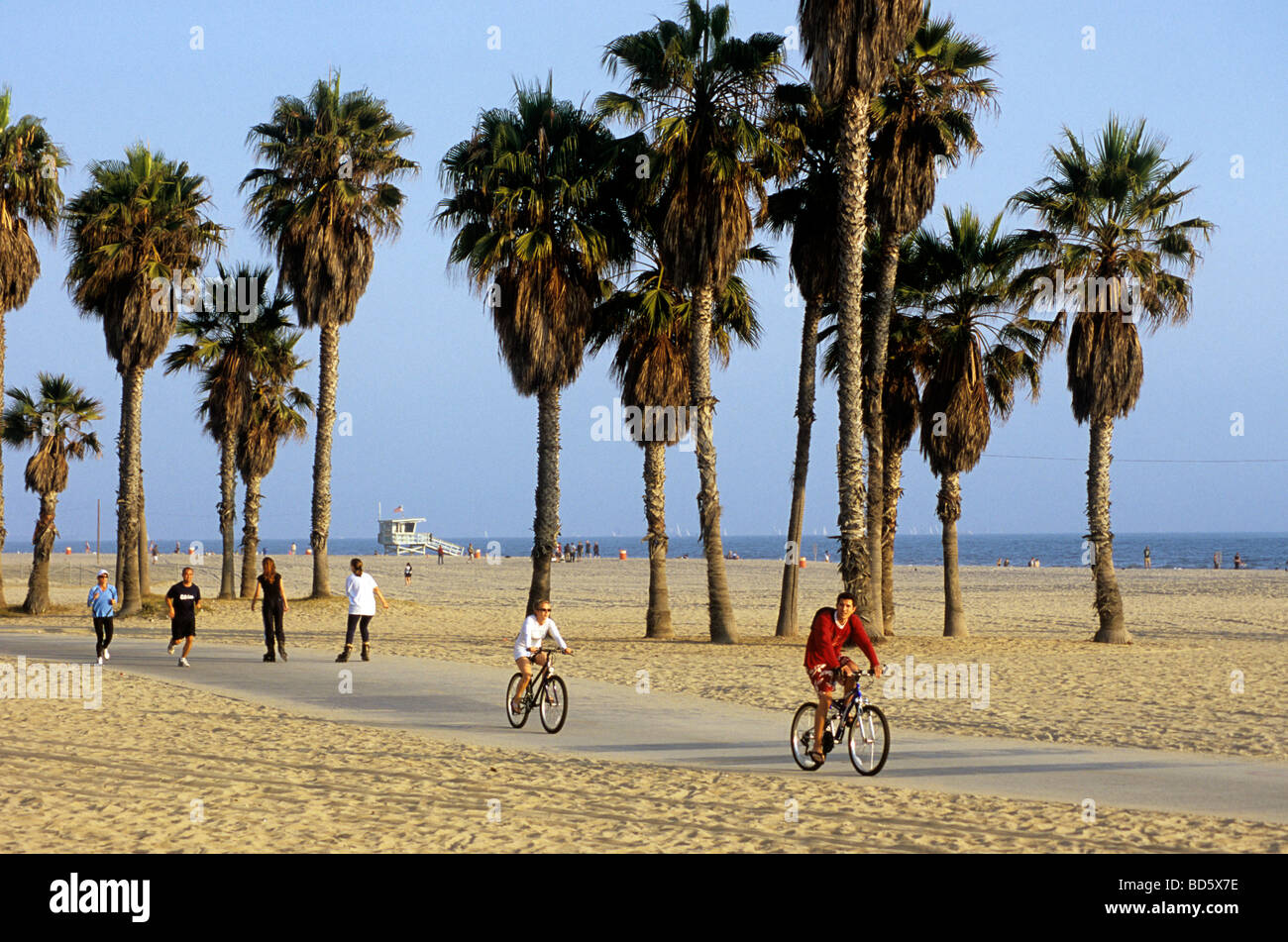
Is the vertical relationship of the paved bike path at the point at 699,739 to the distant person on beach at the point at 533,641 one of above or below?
below

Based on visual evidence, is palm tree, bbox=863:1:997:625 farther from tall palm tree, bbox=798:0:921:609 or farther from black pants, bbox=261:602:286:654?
black pants, bbox=261:602:286:654

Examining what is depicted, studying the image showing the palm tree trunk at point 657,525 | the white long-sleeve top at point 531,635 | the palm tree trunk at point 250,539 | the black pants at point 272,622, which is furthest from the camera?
the palm tree trunk at point 250,539

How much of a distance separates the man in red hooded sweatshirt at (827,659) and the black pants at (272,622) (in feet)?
43.9

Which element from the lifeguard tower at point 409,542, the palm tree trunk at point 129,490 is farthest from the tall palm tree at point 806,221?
the lifeguard tower at point 409,542

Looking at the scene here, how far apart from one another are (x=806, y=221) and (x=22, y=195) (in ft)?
72.8

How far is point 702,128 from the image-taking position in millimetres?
25156

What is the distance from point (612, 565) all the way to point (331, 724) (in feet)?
259

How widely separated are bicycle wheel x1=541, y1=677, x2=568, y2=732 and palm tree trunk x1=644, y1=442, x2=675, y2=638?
13.4 m

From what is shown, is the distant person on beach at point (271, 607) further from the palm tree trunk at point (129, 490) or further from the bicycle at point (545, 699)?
the palm tree trunk at point (129, 490)

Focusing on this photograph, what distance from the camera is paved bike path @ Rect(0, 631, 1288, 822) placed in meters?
10.5

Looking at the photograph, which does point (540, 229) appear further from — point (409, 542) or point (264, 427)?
point (409, 542)

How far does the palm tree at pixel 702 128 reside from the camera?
81.9 ft
